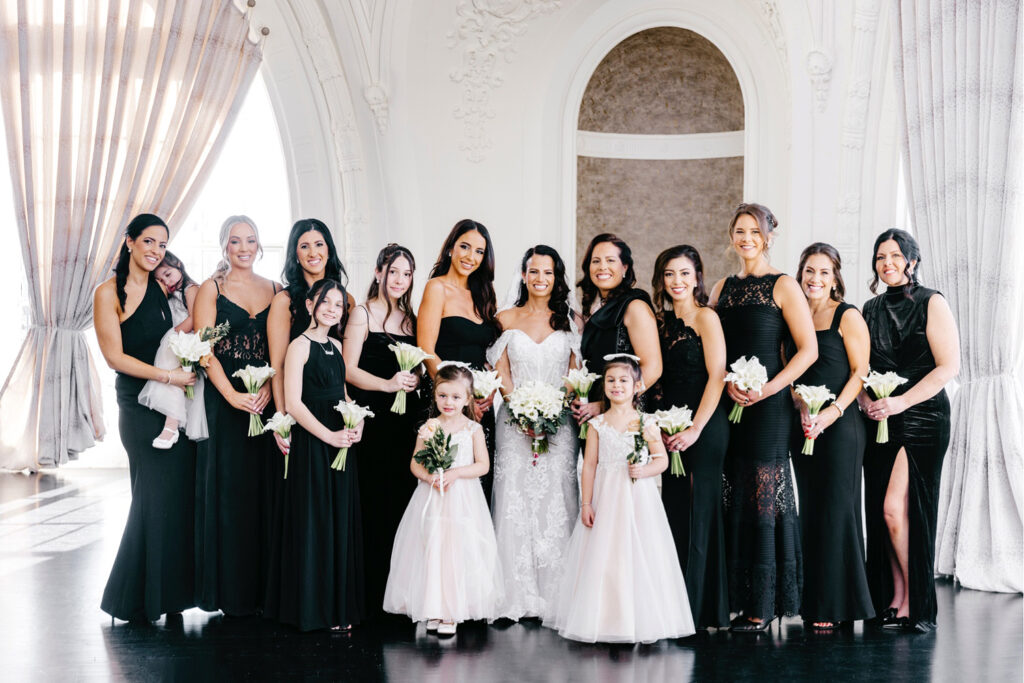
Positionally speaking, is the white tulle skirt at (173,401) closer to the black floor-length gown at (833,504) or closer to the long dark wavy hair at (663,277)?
the long dark wavy hair at (663,277)

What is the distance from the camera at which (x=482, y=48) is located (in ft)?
33.9

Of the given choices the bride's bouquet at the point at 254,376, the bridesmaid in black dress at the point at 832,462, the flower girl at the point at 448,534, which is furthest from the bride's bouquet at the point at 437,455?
the bridesmaid in black dress at the point at 832,462

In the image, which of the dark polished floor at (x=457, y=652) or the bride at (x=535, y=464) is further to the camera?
the bride at (x=535, y=464)

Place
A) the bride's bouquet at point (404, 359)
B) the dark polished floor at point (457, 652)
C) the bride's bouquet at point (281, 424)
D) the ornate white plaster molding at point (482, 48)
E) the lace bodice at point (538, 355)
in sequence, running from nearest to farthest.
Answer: the dark polished floor at point (457, 652)
the bride's bouquet at point (281, 424)
the bride's bouquet at point (404, 359)
the lace bodice at point (538, 355)
the ornate white plaster molding at point (482, 48)

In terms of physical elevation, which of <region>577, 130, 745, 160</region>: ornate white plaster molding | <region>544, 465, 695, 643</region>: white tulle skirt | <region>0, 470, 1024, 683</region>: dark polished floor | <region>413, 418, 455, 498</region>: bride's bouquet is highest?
<region>577, 130, 745, 160</region>: ornate white plaster molding

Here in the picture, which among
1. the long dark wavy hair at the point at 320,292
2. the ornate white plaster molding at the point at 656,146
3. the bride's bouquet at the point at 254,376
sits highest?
the ornate white plaster molding at the point at 656,146

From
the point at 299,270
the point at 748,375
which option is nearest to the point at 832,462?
the point at 748,375

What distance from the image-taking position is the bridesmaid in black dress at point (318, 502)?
4.29 metres

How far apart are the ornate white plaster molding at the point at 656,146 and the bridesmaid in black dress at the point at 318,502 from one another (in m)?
7.18

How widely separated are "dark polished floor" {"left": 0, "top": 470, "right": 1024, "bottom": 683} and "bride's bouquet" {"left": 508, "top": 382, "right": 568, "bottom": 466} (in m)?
0.95

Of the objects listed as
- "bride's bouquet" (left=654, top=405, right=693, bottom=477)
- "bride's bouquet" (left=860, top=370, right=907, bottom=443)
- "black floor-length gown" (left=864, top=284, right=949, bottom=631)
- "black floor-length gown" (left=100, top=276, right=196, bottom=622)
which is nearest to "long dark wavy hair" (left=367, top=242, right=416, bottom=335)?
"black floor-length gown" (left=100, top=276, right=196, bottom=622)

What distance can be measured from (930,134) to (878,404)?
2470 mm

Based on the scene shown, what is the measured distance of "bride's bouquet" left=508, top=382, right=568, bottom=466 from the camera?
4363 mm

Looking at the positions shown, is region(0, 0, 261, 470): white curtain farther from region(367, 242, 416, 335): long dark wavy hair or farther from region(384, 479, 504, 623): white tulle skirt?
region(384, 479, 504, 623): white tulle skirt
